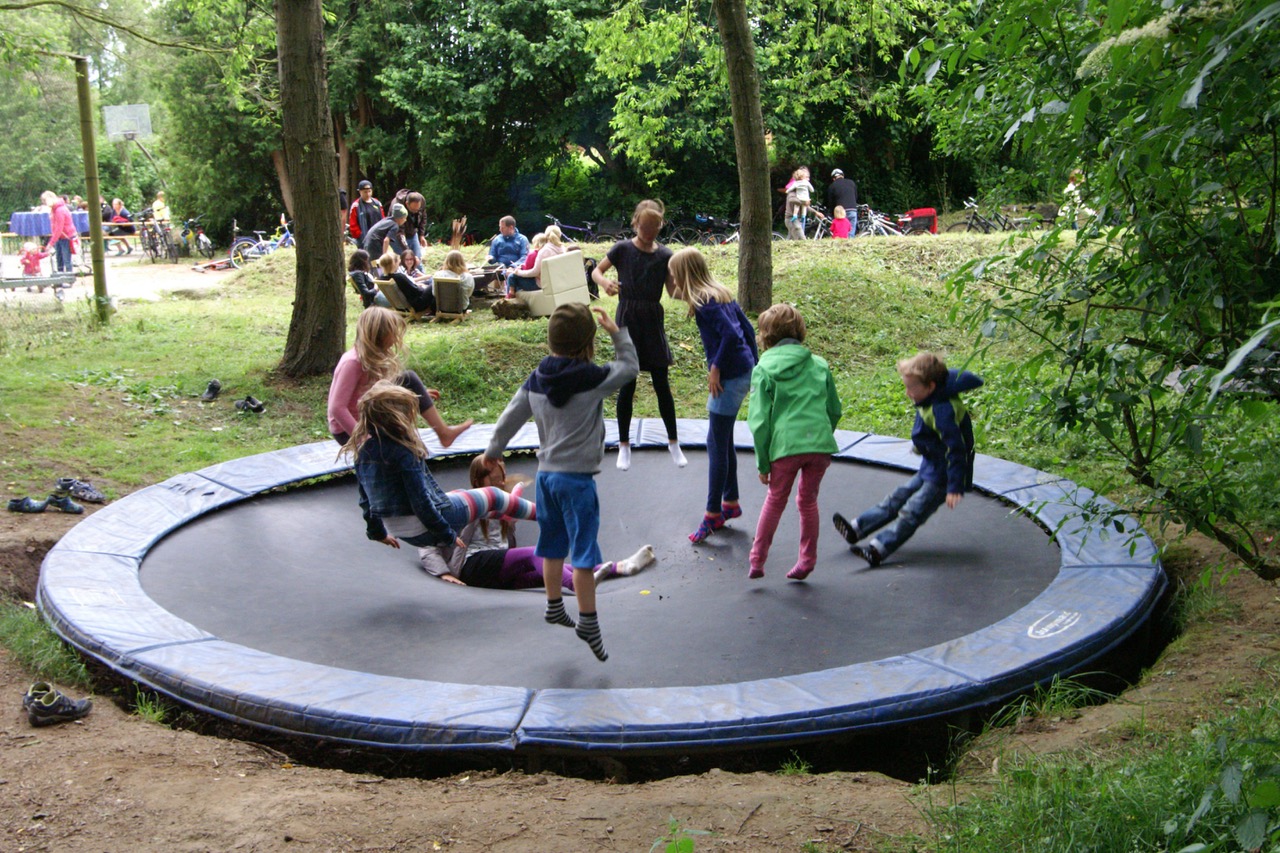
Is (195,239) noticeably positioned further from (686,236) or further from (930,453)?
(930,453)

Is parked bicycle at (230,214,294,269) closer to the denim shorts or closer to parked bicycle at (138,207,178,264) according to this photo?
parked bicycle at (138,207,178,264)

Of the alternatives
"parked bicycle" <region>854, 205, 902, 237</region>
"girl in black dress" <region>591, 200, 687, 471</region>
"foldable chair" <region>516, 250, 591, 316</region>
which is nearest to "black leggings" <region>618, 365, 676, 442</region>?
"girl in black dress" <region>591, 200, 687, 471</region>

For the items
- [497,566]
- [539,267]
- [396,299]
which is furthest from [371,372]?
[396,299]

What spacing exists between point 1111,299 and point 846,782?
1.42 meters

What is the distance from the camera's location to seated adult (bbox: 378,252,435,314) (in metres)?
9.86

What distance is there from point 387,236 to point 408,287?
101cm

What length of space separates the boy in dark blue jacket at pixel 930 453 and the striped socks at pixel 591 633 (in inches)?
56.0

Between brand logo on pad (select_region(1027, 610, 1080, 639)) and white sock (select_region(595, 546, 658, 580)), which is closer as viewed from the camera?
brand logo on pad (select_region(1027, 610, 1080, 639))

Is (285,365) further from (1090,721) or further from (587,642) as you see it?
(1090,721)

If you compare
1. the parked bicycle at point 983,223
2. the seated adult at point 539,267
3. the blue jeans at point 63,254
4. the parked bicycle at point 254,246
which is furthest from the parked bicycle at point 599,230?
the seated adult at point 539,267

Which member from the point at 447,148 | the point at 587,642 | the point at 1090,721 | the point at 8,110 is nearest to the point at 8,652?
the point at 587,642

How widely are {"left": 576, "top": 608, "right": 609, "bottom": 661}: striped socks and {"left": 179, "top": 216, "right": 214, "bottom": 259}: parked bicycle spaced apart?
17.6m

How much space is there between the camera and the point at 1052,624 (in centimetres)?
334

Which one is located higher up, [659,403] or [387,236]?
[387,236]
